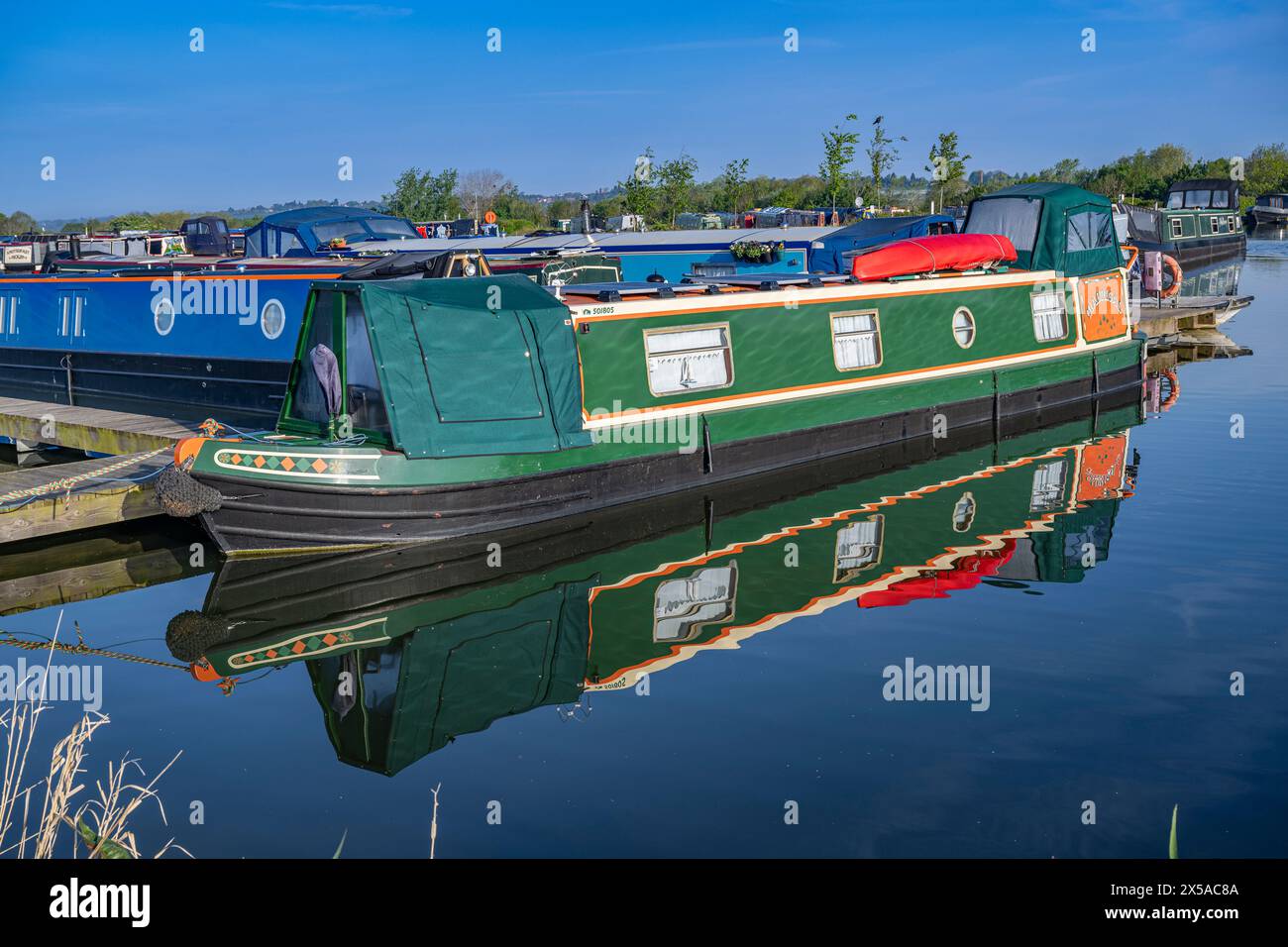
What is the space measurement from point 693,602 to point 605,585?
2.86 feet

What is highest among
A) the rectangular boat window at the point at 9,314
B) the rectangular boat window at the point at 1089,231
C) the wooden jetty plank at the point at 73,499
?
the rectangular boat window at the point at 1089,231

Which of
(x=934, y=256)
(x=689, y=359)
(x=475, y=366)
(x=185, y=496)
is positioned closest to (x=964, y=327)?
(x=934, y=256)


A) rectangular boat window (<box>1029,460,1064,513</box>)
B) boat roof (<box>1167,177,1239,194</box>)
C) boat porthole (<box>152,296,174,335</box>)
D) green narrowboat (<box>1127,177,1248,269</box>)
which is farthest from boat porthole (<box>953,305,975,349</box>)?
boat roof (<box>1167,177,1239,194</box>)

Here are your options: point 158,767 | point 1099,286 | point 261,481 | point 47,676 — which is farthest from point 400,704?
point 1099,286

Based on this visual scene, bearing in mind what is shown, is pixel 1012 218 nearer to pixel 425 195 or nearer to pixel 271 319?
pixel 271 319

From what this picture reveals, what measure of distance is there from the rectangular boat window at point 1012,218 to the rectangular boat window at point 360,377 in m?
11.3

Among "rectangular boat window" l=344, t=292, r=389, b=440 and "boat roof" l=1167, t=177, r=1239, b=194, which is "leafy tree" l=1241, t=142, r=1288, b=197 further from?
"rectangular boat window" l=344, t=292, r=389, b=440

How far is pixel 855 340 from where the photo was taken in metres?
15.9

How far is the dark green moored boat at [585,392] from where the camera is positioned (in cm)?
1128

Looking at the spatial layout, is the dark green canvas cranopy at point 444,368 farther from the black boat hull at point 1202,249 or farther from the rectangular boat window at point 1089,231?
the black boat hull at point 1202,249

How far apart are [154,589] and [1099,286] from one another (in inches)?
588

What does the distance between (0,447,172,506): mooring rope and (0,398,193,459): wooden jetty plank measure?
84 cm

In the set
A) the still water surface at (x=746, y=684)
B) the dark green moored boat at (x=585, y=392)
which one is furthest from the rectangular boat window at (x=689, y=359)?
the still water surface at (x=746, y=684)
